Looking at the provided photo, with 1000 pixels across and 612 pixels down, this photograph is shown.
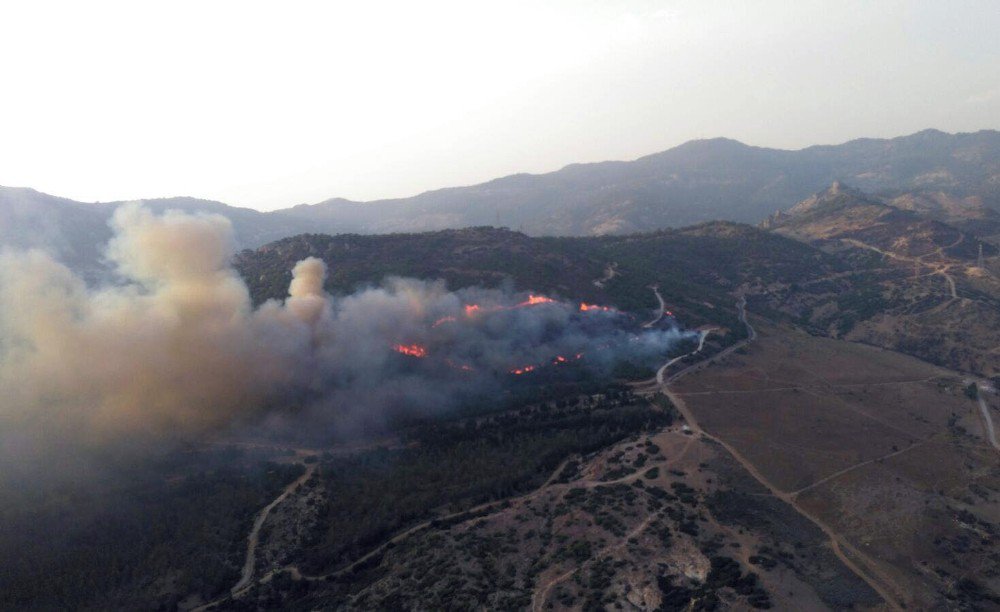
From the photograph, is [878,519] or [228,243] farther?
[228,243]

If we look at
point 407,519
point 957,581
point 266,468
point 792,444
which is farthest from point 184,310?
point 957,581

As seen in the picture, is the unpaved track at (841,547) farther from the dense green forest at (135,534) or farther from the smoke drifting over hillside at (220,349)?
the dense green forest at (135,534)

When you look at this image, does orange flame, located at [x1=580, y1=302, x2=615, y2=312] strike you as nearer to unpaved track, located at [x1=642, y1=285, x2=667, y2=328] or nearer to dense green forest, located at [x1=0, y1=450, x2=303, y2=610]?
unpaved track, located at [x1=642, y1=285, x2=667, y2=328]

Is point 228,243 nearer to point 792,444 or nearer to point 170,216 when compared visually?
point 170,216

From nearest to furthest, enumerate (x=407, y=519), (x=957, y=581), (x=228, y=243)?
1. (x=957, y=581)
2. (x=407, y=519)
3. (x=228, y=243)

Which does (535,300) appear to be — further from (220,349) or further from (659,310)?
(220,349)

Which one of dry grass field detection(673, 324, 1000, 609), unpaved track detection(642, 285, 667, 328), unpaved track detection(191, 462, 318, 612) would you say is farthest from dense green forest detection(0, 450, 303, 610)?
unpaved track detection(642, 285, 667, 328)
